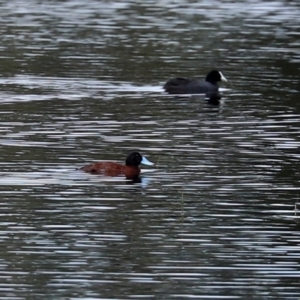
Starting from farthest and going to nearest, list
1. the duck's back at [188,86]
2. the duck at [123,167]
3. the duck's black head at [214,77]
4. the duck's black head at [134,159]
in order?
the duck's black head at [214,77]
the duck's back at [188,86]
the duck's black head at [134,159]
the duck at [123,167]

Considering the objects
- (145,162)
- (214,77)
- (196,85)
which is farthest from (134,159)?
(214,77)

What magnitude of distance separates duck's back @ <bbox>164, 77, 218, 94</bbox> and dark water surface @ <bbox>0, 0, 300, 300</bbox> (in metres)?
0.42

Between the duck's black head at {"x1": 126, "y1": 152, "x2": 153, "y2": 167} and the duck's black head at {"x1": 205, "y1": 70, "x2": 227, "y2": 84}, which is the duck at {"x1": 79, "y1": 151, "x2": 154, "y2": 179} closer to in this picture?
the duck's black head at {"x1": 126, "y1": 152, "x2": 153, "y2": 167}

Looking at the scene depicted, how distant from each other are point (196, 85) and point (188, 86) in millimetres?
420

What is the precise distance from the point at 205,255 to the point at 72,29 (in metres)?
27.2

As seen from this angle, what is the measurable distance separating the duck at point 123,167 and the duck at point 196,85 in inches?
363

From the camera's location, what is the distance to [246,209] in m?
16.0

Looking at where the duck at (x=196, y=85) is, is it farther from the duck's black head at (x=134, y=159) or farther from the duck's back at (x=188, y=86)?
the duck's black head at (x=134, y=159)

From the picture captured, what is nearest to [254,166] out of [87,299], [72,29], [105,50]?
[87,299]

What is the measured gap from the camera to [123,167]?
1812cm

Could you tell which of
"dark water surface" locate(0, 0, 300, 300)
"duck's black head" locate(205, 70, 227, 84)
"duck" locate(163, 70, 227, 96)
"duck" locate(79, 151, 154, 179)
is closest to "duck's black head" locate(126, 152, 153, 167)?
"duck" locate(79, 151, 154, 179)

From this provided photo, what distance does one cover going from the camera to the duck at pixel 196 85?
90.7ft

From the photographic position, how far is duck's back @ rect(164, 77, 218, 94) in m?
27.6

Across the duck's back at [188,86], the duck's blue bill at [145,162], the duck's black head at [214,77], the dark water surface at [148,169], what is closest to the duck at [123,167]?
the duck's blue bill at [145,162]
